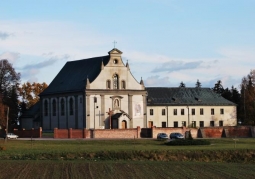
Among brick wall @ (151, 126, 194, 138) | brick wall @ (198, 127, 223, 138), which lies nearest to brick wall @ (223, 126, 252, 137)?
brick wall @ (198, 127, 223, 138)

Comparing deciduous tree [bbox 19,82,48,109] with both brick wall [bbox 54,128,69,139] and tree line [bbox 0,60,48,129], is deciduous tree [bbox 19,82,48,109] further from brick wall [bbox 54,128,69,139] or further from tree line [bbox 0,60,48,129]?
brick wall [bbox 54,128,69,139]

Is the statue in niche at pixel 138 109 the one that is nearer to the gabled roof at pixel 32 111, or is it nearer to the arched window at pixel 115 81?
the arched window at pixel 115 81

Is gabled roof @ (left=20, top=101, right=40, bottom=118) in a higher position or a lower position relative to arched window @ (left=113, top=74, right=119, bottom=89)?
lower

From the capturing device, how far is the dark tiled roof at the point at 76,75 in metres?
118

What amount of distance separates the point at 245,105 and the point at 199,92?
349 inches

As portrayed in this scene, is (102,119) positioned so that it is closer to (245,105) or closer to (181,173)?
(245,105)

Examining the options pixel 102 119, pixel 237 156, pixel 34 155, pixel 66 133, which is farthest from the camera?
pixel 102 119

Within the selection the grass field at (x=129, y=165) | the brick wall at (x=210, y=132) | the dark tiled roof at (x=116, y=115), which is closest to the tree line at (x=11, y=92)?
the dark tiled roof at (x=116, y=115)

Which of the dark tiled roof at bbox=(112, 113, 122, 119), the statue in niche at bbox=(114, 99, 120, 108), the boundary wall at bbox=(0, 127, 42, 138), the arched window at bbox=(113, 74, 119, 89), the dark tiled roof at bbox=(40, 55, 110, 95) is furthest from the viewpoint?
the dark tiled roof at bbox=(40, 55, 110, 95)

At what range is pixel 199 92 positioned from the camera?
434 ft

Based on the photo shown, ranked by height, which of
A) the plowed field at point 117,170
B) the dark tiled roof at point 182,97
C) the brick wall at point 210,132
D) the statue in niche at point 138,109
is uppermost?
the dark tiled roof at point 182,97

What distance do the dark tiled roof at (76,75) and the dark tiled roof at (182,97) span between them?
13552 mm

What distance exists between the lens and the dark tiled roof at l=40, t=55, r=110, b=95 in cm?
11769

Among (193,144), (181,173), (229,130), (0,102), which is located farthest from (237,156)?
(0,102)
